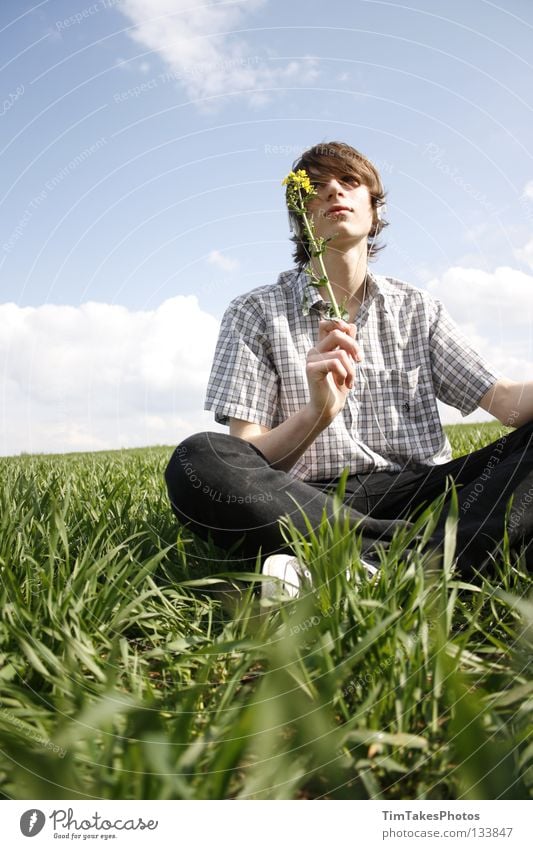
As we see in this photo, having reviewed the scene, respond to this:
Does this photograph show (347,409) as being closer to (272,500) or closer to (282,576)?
(272,500)

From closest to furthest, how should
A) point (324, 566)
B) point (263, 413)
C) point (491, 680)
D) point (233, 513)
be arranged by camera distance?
1. point (491, 680)
2. point (324, 566)
3. point (233, 513)
4. point (263, 413)

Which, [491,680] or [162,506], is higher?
[162,506]

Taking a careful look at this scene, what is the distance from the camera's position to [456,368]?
2.90 meters

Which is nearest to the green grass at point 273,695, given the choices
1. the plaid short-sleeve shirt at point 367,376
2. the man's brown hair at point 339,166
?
the plaid short-sleeve shirt at point 367,376

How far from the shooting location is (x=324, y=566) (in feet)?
5.14

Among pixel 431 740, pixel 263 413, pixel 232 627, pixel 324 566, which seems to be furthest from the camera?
pixel 263 413

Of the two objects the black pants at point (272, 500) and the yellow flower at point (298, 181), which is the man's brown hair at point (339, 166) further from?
the black pants at point (272, 500)

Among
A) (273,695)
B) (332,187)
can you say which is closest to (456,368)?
(332,187)

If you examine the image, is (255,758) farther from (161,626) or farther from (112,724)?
(161,626)
